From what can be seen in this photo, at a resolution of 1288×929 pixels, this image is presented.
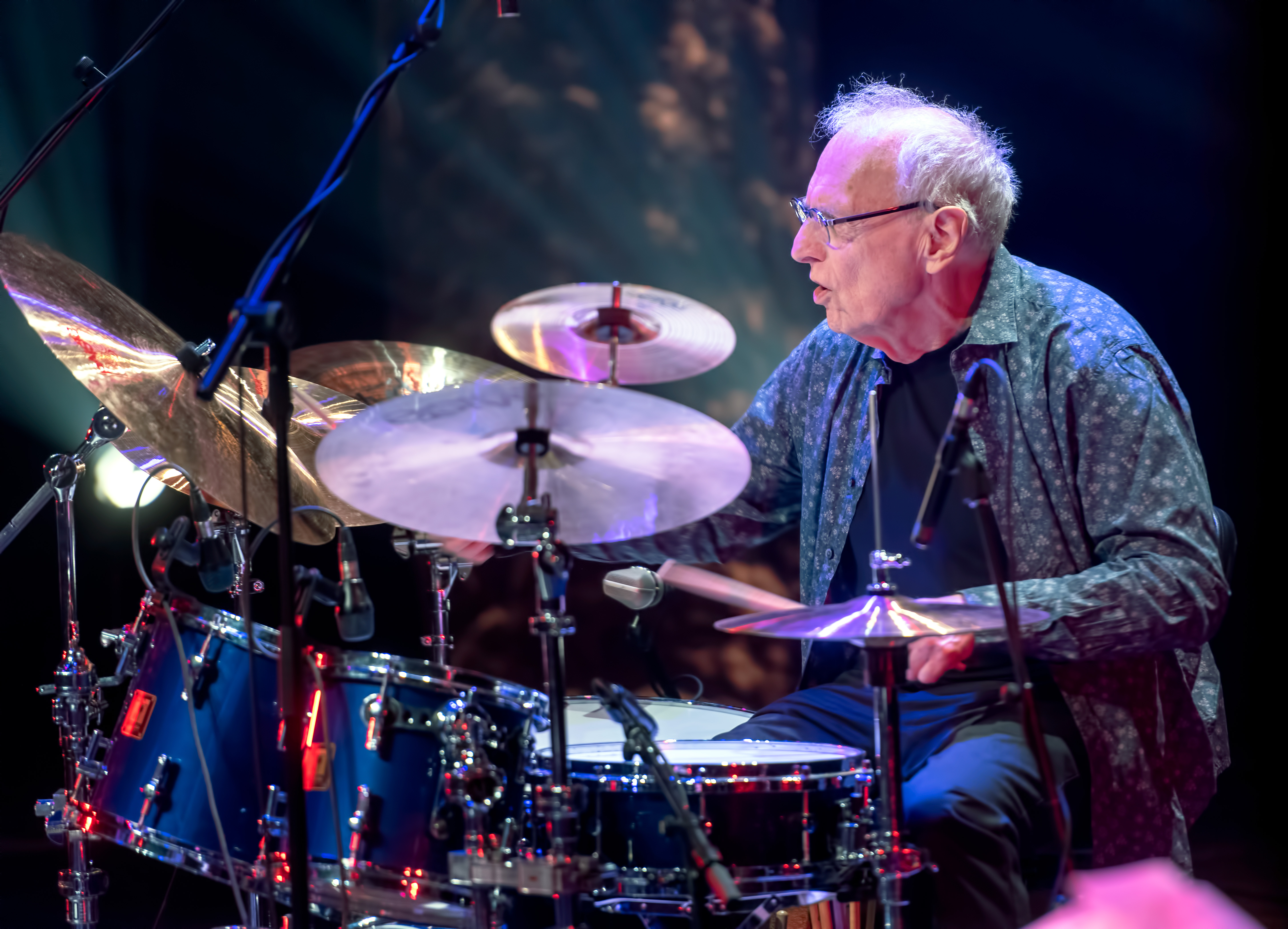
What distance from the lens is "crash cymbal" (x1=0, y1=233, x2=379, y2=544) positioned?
1631mm

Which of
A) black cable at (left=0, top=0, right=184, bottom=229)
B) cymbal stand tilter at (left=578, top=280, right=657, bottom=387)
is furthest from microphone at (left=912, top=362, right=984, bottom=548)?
black cable at (left=0, top=0, right=184, bottom=229)

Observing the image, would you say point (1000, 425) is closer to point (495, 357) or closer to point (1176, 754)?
point (1176, 754)

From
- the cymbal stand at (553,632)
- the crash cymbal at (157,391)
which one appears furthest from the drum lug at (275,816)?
the crash cymbal at (157,391)

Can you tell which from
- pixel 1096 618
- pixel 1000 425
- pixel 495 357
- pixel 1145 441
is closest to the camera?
pixel 1096 618

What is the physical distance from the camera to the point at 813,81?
311cm

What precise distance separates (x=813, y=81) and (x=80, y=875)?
260 centimetres

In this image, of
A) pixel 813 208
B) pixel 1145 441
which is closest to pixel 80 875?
pixel 813 208

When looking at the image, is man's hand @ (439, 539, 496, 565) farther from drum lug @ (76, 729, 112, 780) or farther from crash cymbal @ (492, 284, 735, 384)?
drum lug @ (76, 729, 112, 780)

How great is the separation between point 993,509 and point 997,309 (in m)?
0.42

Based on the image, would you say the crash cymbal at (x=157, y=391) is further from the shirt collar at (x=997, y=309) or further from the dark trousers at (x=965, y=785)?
the shirt collar at (x=997, y=309)

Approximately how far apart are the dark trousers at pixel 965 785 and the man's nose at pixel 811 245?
0.88m

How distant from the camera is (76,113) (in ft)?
5.98

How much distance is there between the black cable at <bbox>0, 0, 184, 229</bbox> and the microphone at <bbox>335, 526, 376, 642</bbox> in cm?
89

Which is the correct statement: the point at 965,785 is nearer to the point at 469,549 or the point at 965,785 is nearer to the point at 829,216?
the point at 469,549
